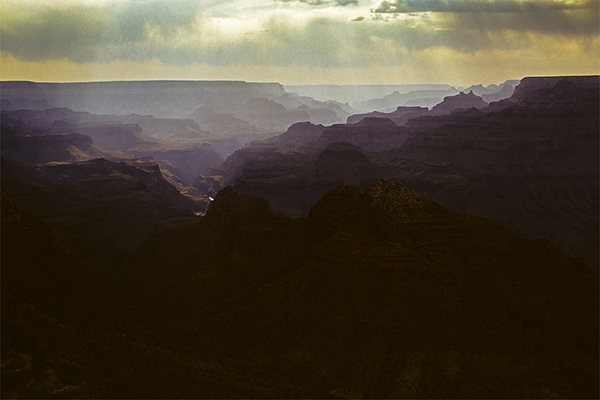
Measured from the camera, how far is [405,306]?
4806 centimetres

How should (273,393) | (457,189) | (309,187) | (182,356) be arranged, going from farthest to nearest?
1. (309,187)
2. (457,189)
3. (182,356)
4. (273,393)

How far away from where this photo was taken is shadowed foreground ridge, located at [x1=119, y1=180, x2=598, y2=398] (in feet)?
142

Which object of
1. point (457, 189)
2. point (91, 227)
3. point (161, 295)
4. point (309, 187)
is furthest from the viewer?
point (309, 187)

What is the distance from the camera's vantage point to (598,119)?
173 m

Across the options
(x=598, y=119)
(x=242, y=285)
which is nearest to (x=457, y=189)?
(x=598, y=119)

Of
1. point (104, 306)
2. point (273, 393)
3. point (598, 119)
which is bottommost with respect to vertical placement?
point (273, 393)

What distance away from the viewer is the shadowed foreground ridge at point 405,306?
43344mm

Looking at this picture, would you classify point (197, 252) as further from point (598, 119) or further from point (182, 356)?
point (598, 119)

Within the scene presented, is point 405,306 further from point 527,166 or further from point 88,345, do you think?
point 527,166

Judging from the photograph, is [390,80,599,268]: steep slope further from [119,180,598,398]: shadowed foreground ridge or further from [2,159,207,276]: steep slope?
[2,159,207,276]: steep slope

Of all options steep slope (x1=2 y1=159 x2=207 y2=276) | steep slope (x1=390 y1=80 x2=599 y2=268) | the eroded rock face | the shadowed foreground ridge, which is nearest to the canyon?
the shadowed foreground ridge

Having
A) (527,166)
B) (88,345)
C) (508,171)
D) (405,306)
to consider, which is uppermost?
(527,166)

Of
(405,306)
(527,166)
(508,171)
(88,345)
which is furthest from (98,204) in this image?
(527,166)

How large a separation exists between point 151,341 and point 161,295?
20.0 metres
